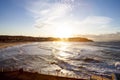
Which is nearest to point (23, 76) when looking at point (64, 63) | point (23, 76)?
point (23, 76)

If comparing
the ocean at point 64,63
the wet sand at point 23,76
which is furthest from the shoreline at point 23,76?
the ocean at point 64,63

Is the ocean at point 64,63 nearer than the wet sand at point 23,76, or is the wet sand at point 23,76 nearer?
the wet sand at point 23,76

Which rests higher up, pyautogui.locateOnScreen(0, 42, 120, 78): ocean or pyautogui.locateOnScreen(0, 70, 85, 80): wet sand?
pyautogui.locateOnScreen(0, 70, 85, 80): wet sand

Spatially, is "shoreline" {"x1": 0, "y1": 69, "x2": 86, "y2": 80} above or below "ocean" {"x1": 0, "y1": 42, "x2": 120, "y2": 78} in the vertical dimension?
above

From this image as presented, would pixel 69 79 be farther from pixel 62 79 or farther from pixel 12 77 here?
pixel 12 77

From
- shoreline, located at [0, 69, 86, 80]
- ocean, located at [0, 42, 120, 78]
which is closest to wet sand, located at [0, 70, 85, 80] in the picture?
shoreline, located at [0, 69, 86, 80]

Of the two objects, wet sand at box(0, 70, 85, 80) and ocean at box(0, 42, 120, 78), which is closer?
wet sand at box(0, 70, 85, 80)

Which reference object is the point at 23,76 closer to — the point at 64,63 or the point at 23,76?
the point at 23,76

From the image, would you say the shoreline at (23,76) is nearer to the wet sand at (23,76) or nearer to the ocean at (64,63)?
the wet sand at (23,76)

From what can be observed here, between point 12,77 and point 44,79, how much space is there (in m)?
3.62

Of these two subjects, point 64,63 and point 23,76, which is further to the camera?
point 64,63

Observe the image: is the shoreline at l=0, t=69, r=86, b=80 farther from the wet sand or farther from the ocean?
the ocean

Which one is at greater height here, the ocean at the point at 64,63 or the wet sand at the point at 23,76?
the wet sand at the point at 23,76

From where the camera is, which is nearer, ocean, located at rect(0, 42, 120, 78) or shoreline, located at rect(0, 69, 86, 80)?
shoreline, located at rect(0, 69, 86, 80)
